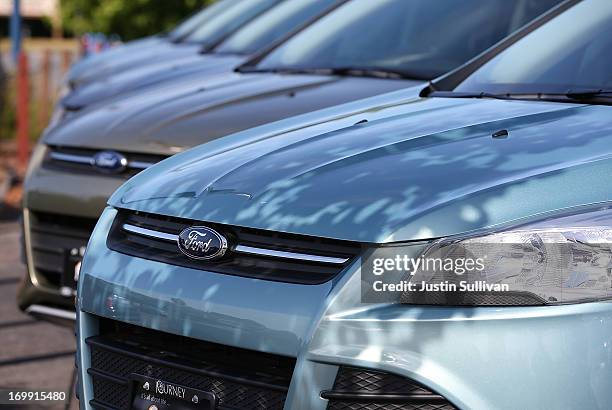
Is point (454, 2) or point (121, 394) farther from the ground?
point (454, 2)

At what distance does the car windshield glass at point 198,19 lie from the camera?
9.99 m

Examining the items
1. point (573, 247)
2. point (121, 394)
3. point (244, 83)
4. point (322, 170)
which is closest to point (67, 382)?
point (244, 83)

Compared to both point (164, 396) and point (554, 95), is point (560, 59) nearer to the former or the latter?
point (554, 95)

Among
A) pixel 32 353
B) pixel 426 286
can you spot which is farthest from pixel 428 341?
pixel 32 353

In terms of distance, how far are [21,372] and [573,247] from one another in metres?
3.33

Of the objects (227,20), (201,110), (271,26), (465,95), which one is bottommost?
(465,95)

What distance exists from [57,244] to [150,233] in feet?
6.39

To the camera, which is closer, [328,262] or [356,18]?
[328,262]

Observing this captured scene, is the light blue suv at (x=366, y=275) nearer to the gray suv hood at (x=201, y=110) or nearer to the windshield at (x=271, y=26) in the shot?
the gray suv hood at (x=201, y=110)

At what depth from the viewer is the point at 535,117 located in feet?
11.4

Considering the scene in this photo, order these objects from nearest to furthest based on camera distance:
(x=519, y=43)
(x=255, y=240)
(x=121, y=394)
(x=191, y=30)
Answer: (x=255, y=240), (x=121, y=394), (x=519, y=43), (x=191, y=30)

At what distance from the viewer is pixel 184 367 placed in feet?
10.1

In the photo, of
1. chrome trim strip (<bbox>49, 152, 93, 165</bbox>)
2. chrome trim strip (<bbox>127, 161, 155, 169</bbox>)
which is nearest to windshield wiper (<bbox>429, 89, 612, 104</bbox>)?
chrome trim strip (<bbox>127, 161, 155, 169</bbox>)

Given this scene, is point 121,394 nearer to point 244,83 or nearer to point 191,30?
point 244,83
